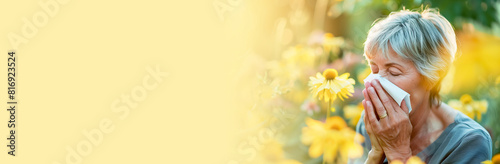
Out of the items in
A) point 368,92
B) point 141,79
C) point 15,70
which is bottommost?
point 368,92

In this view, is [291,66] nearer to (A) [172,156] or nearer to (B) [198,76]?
(B) [198,76]

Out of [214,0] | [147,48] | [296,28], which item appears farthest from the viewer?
[296,28]

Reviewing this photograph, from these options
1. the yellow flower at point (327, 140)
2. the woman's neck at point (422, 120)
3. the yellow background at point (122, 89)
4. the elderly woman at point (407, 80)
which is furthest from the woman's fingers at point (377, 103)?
the yellow background at point (122, 89)

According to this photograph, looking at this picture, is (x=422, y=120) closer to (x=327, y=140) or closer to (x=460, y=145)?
(x=460, y=145)

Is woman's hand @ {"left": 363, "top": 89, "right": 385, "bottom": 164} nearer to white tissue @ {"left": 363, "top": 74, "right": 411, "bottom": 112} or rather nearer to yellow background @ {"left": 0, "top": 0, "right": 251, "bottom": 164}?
white tissue @ {"left": 363, "top": 74, "right": 411, "bottom": 112}

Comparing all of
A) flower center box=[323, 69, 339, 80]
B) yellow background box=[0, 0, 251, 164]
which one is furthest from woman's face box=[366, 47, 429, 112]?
yellow background box=[0, 0, 251, 164]

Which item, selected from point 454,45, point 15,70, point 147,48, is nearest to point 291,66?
point 147,48
